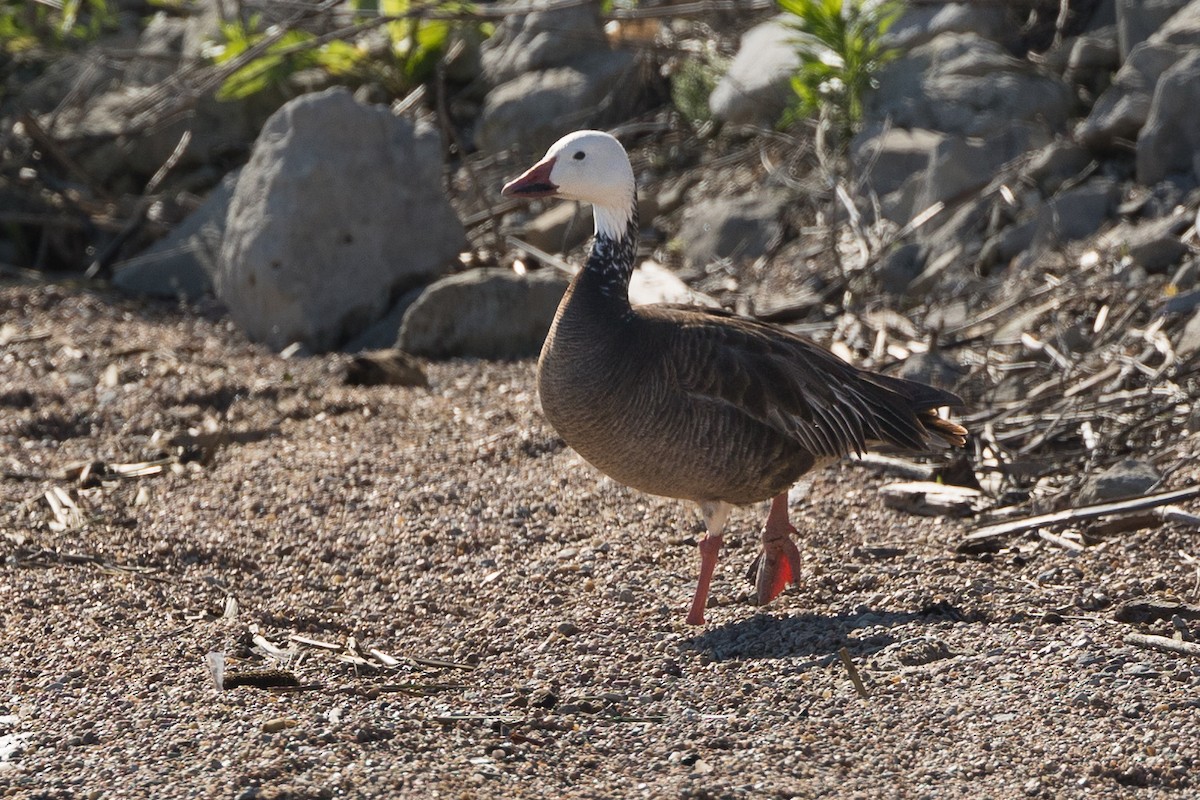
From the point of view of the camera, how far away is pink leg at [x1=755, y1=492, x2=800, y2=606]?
18.6 ft

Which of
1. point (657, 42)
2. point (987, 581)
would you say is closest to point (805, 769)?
point (987, 581)

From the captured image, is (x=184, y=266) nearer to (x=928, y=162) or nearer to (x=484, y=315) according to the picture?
(x=484, y=315)

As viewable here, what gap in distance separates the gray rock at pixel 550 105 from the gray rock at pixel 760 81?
1151 mm

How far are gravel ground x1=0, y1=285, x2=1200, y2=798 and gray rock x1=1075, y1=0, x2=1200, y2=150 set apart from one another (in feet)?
12.5

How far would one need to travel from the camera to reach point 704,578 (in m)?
5.55

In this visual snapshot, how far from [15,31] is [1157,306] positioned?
1091 cm

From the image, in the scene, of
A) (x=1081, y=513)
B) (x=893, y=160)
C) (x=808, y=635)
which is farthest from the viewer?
(x=893, y=160)

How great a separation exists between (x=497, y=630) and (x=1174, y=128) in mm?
6074

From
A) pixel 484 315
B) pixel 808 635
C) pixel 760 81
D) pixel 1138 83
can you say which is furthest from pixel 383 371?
pixel 1138 83

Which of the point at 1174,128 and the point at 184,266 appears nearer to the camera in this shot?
the point at 1174,128

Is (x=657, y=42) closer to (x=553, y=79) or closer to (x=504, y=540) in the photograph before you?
(x=553, y=79)

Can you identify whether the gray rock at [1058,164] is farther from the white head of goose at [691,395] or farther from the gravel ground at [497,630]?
the white head of goose at [691,395]

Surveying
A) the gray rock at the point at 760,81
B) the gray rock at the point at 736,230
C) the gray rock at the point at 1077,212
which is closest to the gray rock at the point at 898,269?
the gray rock at the point at 1077,212

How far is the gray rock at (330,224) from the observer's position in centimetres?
1006
